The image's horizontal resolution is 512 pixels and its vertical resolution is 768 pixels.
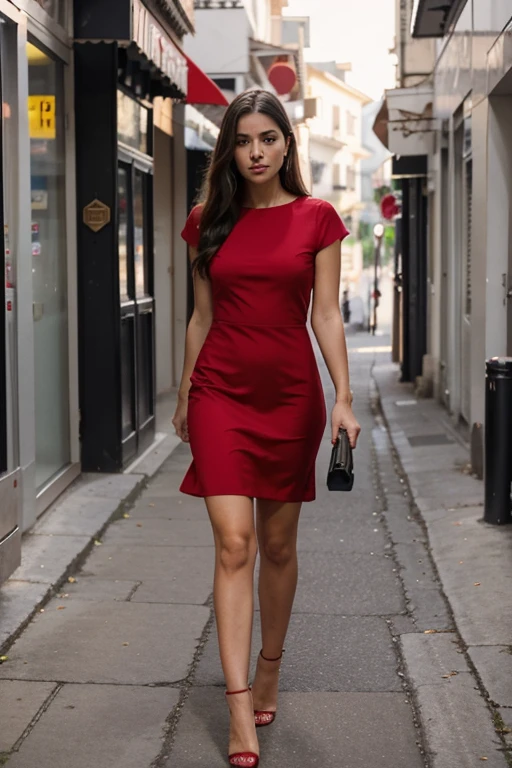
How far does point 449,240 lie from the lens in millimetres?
13070

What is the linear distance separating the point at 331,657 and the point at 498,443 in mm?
2490

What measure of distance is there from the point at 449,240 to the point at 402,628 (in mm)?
7978

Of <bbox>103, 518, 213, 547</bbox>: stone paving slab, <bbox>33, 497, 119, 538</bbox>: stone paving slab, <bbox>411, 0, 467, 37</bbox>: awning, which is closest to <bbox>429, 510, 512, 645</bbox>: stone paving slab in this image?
<bbox>103, 518, 213, 547</bbox>: stone paving slab

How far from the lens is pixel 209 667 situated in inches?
198

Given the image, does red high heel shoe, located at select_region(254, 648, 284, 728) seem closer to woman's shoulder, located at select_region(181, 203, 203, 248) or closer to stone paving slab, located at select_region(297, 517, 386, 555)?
woman's shoulder, located at select_region(181, 203, 203, 248)

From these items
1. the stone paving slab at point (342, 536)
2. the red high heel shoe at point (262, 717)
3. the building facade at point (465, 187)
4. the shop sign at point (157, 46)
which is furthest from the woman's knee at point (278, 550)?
the shop sign at point (157, 46)

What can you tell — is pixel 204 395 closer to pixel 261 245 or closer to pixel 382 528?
pixel 261 245

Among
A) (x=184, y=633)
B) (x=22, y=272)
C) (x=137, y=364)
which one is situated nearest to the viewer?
(x=184, y=633)

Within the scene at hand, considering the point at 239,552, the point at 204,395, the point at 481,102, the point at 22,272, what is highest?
the point at 481,102

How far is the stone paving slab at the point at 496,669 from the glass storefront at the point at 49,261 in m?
3.48

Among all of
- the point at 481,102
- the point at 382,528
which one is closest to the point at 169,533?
the point at 382,528

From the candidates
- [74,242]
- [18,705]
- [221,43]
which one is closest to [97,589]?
[18,705]

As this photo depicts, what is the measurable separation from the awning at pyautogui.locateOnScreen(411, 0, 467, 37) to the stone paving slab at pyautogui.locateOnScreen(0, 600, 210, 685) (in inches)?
274

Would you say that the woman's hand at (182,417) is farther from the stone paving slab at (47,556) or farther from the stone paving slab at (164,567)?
the stone paving slab at (47,556)
